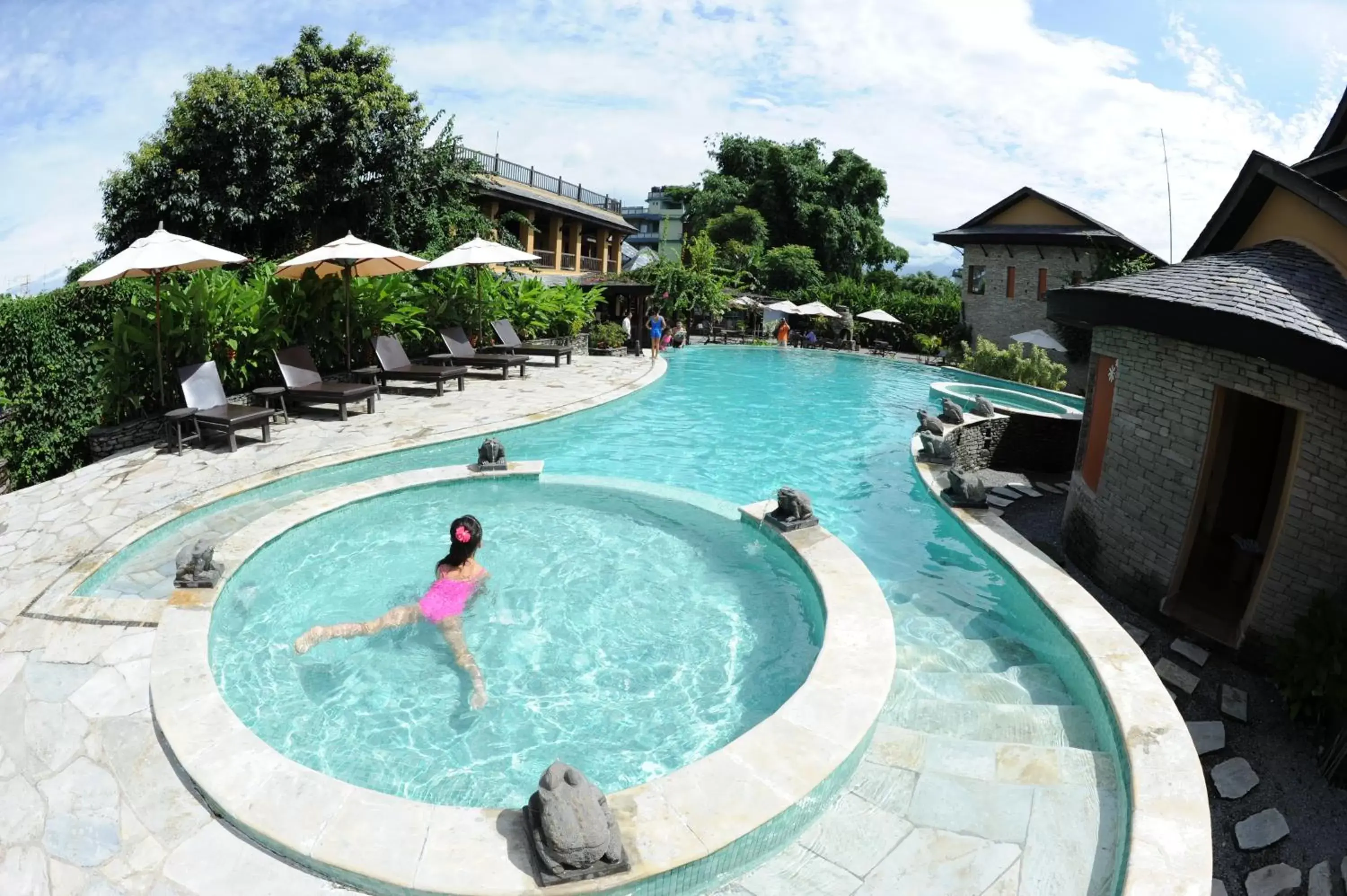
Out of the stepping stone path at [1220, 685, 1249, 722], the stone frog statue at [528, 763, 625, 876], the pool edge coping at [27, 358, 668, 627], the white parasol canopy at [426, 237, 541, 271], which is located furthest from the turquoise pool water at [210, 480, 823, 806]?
the white parasol canopy at [426, 237, 541, 271]

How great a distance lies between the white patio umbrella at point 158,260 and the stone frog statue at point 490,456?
14.0 ft

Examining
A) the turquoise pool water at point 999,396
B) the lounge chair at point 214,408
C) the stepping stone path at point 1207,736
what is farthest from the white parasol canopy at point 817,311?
the stepping stone path at point 1207,736

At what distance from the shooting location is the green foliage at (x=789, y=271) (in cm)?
4272

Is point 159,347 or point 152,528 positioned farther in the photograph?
→ point 159,347

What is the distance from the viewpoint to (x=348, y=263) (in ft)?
42.7

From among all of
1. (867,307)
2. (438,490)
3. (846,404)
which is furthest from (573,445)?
(867,307)

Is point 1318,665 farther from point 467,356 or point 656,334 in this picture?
point 656,334

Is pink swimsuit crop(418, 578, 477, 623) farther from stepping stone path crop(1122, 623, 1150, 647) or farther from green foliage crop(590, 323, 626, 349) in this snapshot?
green foliage crop(590, 323, 626, 349)

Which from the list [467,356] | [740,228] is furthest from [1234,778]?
[740,228]

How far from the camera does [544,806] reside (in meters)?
3.39

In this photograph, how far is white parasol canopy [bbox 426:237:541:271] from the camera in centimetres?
1555

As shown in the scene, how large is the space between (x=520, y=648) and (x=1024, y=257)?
2693 cm

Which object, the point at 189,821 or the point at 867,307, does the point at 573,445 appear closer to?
the point at 189,821

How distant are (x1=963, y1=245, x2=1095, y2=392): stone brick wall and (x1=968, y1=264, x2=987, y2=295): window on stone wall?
0.08 meters
